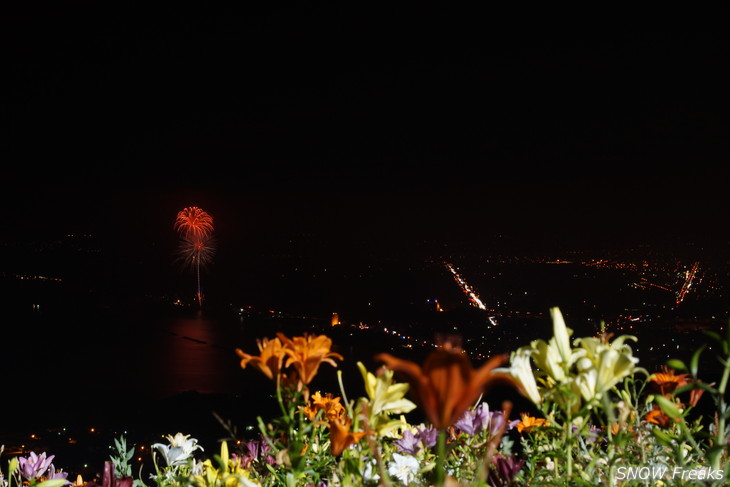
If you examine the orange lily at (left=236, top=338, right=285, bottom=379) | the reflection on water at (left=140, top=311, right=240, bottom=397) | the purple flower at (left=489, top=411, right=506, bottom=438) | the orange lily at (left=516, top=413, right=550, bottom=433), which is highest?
the reflection on water at (left=140, top=311, right=240, bottom=397)

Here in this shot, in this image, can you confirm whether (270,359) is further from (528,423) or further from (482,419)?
(528,423)

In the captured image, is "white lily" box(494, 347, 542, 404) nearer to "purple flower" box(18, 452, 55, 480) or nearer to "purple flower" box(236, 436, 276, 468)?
"purple flower" box(236, 436, 276, 468)

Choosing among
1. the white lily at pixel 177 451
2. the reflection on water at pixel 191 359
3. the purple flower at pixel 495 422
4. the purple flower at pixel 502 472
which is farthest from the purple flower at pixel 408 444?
the reflection on water at pixel 191 359

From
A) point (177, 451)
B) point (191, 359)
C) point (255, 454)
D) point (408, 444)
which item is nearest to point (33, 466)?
point (177, 451)

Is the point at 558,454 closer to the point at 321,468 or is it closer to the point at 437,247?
the point at 321,468

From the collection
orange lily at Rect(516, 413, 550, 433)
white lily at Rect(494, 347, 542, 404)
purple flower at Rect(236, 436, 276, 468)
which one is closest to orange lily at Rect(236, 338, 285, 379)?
white lily at Rect(494, 347, 542, 404)

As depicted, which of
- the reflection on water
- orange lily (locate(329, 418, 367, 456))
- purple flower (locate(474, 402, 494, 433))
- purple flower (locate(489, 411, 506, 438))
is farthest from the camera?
the reflection on water

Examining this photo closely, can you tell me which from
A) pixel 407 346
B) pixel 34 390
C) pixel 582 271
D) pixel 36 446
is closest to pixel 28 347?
pixel 34 390

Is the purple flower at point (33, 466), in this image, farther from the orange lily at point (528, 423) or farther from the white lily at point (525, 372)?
the white lily at point (525, 372)
